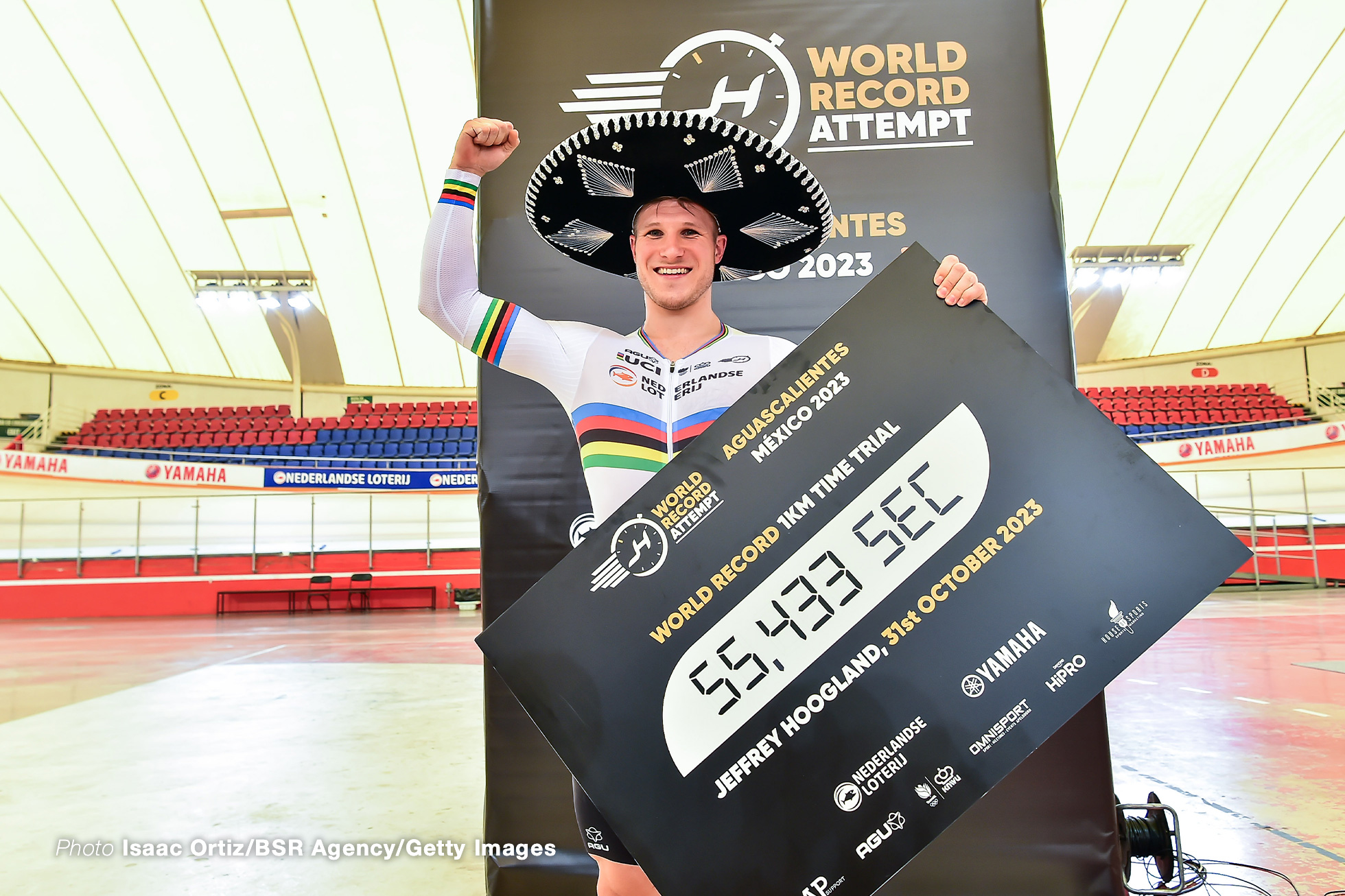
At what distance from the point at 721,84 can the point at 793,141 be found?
0.28 m

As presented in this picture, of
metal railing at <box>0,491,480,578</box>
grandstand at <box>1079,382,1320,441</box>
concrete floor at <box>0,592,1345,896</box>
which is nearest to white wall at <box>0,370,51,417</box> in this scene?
metal railing at <box>0,491,480,578</box>

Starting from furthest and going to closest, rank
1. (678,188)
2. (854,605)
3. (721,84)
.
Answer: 1. (721,84)
2. (678,188)
3. (854,605)

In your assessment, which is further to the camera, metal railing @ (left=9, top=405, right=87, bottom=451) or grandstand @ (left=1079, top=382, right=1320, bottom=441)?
metal railing @ (left=9, top=405, right=87, bottom=451)

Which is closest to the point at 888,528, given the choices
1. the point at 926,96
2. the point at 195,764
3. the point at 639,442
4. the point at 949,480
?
the point at 949,480

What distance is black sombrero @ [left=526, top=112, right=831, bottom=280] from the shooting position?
1.66 meters

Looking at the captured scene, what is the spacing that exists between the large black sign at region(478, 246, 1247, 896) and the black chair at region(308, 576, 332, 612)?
1512 centimetres

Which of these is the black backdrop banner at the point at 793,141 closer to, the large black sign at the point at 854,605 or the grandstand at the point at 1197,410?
the large black sign at the point at 854,605

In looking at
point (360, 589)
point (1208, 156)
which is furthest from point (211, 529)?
point (1208, 156)

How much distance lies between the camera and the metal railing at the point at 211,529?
47.5 ft

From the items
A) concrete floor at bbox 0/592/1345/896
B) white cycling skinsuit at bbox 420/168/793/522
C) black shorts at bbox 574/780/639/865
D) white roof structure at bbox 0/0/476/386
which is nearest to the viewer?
black shorts at bbox 574/780/639/865

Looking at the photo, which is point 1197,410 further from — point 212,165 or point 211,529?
point 212,165

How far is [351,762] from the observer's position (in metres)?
3.42

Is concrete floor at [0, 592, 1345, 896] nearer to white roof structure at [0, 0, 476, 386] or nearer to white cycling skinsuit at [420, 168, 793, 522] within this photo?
white cycling skinsuit at [420, 168, 793, 522]

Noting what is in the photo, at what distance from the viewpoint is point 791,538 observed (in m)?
1.29
